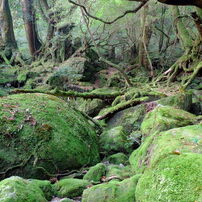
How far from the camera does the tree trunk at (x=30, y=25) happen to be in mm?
19312

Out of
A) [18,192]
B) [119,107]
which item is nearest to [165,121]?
[18,192]

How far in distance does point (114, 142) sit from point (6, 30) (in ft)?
54.8

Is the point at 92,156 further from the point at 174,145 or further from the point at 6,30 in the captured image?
the point at 6,30

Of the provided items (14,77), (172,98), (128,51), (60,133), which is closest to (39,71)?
(14,77)

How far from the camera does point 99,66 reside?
709 inches

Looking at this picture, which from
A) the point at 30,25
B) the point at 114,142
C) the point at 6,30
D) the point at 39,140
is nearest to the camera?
the point at 39,140

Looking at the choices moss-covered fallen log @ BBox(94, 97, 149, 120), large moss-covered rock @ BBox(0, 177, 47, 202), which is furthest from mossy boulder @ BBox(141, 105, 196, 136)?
moss-covered fallen log @ BBox(94, 97, 149, 120)

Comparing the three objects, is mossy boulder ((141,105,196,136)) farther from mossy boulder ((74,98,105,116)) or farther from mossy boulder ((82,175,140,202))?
mossy boulder ((74,98,105,116))

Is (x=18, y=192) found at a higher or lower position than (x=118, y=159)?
higher

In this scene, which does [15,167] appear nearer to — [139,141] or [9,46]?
[139,141]

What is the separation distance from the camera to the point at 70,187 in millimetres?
3367

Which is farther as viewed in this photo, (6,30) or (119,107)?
(6,30)

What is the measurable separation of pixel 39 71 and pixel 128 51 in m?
7.78

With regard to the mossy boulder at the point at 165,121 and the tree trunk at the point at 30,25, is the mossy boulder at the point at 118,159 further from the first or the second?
the tree trunk at the point at 30,25
